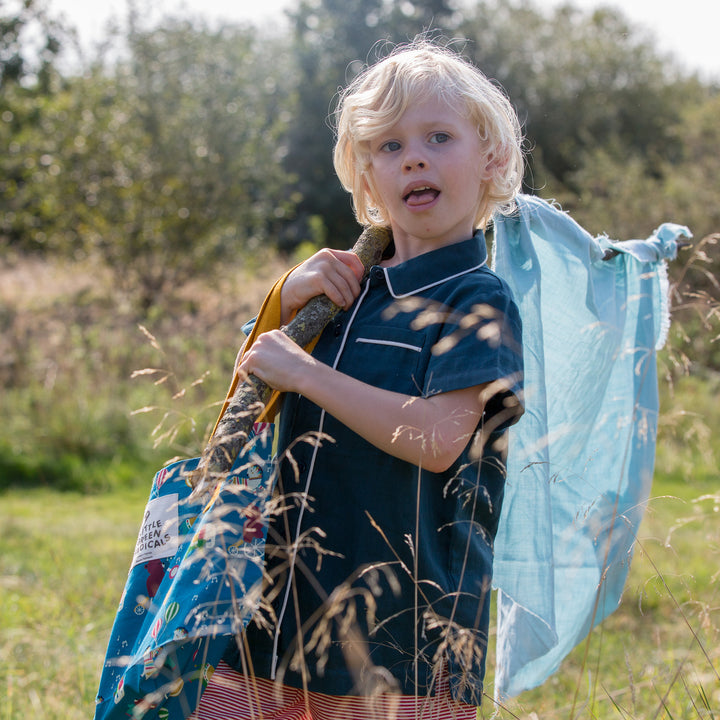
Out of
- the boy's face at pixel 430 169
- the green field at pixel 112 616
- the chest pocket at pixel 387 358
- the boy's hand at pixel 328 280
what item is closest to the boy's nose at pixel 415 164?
the boy's face at pixel 430 169

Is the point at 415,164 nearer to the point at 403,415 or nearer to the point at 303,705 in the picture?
the point at 403,415

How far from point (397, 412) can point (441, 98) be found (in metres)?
0.74

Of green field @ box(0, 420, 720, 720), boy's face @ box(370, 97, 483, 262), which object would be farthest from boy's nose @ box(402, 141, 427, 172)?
green field @ box(0, 420, 720, 720)

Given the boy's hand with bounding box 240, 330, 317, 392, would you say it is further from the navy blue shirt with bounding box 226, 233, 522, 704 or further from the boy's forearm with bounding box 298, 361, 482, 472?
the navy blue shirt with bounding box 226, 233, 522, 704

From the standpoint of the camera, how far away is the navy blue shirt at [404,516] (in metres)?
1.71

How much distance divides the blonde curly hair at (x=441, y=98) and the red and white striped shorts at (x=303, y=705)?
45.3 inches

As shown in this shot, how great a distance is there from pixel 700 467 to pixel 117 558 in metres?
4.58

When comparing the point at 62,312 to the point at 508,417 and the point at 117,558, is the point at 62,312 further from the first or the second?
the point at 508,417

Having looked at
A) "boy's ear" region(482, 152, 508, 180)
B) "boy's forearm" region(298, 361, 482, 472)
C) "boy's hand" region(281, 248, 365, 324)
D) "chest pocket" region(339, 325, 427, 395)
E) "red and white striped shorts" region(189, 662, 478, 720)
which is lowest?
"red and white striped shorts" region(189, 662, 478, 720)

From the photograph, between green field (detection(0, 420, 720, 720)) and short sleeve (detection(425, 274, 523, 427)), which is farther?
green field (detection(0, 420, 720, 720))

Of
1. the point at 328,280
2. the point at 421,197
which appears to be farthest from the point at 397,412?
the point at 421,197

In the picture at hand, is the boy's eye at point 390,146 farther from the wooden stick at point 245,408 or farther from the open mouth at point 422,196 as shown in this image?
the wooden stick at point 245,408

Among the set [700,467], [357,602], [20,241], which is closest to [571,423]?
[357,602]

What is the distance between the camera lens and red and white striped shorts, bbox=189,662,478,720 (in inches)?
68.4
